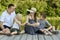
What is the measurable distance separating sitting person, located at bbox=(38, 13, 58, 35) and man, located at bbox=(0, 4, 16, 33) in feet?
3.42

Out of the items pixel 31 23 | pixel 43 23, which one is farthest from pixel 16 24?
pixel 43 23

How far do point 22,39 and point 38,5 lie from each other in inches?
200

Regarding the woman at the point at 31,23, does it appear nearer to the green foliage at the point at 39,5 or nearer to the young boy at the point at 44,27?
the young boy at the point at 44,27

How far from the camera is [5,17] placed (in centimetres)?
874

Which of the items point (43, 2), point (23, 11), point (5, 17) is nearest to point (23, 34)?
point (5, 17)

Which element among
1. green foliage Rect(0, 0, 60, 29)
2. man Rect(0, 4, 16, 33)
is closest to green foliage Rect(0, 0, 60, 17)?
green foliage Rect(0, 0, 60, 29)

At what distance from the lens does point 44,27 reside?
902 centimetres

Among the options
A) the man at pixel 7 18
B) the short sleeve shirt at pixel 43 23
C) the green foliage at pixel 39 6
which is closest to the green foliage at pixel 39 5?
the green foliage at pixel 39 6

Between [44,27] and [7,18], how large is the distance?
143 centimetres

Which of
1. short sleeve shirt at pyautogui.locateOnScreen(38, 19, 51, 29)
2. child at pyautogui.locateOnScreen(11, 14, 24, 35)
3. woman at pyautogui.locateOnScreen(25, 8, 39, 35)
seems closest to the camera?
child at pyautogui.locateOnScreen(11, 14, 24, 35)

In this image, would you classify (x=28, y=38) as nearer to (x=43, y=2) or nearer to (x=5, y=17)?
(x=5, y=17)

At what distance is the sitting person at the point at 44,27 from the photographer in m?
8.74

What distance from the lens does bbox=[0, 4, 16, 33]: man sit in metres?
8.71

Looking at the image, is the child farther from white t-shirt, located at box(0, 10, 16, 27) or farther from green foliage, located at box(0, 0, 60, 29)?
green foliage, located at box(0, 0, 60, 29)
